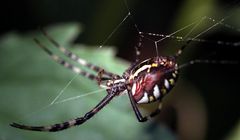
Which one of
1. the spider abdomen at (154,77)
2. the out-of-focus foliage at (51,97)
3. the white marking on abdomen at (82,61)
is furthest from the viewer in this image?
the white marking on abdomen at (82,61)

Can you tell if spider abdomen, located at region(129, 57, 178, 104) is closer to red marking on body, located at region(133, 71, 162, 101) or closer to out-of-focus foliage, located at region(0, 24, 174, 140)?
red marking on body, located at region(133, 71, 162, 101)

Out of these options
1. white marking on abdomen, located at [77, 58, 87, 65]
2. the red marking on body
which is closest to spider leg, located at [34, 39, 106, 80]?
white marking on abdomen, located at [77, 58, 87, 65]

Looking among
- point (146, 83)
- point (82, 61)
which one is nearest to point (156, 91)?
point (146, 83)

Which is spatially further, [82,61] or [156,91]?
[82,61]

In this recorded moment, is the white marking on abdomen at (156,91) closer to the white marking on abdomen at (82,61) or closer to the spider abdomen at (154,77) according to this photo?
the spider abdomen at (154,77)

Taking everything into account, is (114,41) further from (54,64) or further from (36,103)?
(36,103)

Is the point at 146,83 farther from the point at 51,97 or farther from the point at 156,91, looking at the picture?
the point at 51,97

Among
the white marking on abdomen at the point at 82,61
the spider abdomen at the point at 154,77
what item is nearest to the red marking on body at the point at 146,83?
the spider abdomen at the point at 154,77
